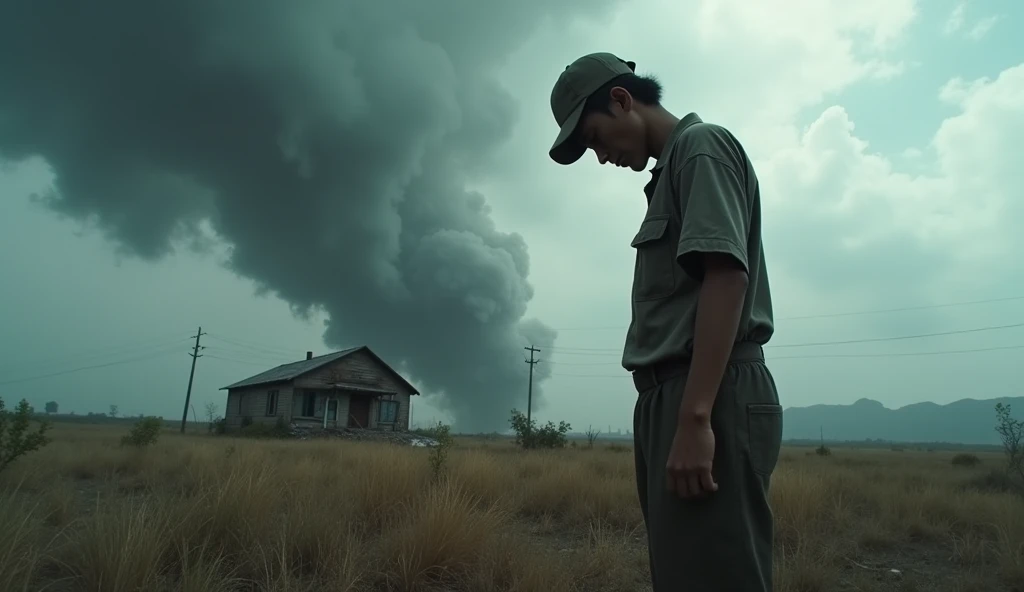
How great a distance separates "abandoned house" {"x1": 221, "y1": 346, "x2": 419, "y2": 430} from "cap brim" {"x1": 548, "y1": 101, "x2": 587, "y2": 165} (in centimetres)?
2919

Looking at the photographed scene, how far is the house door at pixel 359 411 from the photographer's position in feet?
103

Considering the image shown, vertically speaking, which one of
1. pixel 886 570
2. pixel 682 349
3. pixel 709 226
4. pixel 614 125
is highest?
pixel 614 125

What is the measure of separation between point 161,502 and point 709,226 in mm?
4009

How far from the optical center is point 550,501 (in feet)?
21.0

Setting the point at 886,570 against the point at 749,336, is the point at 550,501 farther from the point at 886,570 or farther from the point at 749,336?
the point at 749,336

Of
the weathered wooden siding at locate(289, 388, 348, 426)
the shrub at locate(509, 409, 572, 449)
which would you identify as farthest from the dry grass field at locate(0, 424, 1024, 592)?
the weathered wooden siding at locate(289, 388, 348, 426)

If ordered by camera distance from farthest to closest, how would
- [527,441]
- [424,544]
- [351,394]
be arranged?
[351,394]
[527,441]
[424,544]

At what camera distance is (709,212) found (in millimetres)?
1280

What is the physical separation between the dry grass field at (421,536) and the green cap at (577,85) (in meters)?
2.50

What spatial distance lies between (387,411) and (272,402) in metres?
6.36

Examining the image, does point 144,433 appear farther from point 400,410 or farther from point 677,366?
point 400,410

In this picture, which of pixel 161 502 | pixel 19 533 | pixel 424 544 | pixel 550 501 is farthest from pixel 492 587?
pixel 550 501

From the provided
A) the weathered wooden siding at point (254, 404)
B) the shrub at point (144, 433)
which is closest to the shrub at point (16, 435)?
the shrub at point (144, 433)

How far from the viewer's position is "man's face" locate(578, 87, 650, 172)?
163 centimetres
